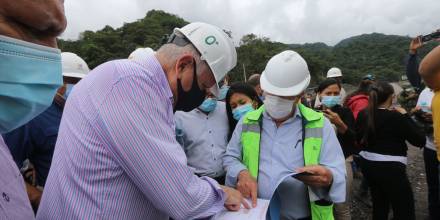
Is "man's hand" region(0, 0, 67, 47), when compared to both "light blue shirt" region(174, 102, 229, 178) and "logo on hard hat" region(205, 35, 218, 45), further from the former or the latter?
"light blue shirt" region(174, 102, 229, 178)

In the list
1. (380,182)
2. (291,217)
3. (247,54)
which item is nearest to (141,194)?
(291,217)

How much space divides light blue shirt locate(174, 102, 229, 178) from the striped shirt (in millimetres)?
1352

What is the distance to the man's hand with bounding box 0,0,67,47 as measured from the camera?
0.69 meters

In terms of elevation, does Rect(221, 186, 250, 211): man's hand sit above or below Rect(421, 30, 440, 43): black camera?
below

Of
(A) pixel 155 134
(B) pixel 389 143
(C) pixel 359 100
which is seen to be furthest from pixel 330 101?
(A) pixel 155 134

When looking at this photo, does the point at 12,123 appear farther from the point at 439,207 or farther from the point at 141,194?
the point at 439,207

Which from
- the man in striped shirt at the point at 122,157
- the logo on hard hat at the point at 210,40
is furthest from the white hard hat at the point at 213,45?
the man in striped shirt at the point at 122,157

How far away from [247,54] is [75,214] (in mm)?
43119

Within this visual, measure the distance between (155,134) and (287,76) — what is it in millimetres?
1356

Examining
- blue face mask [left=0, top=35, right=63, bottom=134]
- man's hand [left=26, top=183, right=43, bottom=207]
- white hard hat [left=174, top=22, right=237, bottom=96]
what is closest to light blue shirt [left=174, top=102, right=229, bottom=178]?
white hard hat [left=174, top=22, right=237, bottom=96]

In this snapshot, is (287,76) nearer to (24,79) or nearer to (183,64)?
(183,64)

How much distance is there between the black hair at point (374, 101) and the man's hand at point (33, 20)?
11.6 feet

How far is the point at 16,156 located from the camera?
201 centimetres

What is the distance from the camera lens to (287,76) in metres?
2.26
